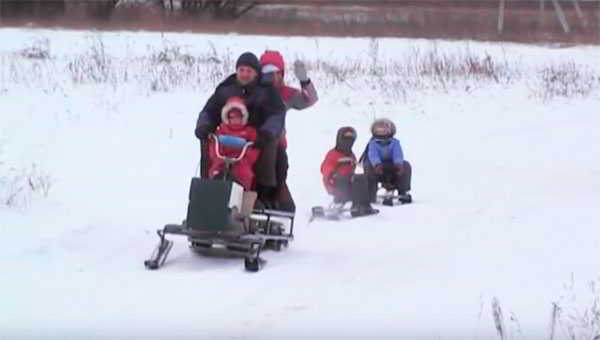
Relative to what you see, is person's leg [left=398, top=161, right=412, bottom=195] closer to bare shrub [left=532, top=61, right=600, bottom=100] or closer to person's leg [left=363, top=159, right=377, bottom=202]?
person's leg [left=363, top=159, right=377, bottom=202]

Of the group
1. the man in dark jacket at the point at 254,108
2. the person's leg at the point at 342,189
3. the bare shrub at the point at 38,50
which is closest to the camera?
the man in dark jacket at the point at 254,108

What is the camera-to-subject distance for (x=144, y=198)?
9844 mm

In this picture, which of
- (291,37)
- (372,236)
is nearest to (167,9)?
(291,37)

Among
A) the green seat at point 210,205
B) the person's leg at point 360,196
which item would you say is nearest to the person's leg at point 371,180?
the person's leg at point 360,196

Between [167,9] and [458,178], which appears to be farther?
[167,9]

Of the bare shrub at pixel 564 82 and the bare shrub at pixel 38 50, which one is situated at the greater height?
the bare shrub at pixel 38 50

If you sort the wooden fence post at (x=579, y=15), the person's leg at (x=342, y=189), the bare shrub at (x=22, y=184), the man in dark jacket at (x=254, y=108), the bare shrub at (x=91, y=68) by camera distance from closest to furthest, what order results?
the man in dark jacket at (x=254, y=108) → the bare shrub at (x=22, y=184) → the person's leg at (x=342, y=189) → the bare shrub at (x=91, y=68) → the wooden fence post at (x=579, y=15)

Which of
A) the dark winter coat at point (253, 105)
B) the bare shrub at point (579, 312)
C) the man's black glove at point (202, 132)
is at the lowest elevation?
the bare shrub at point (579, 312)

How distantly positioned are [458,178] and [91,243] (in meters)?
4.89

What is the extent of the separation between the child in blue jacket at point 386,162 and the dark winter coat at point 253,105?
229 centimetres

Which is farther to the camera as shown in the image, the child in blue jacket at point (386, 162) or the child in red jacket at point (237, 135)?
the child in blue jacket at point (386, 162)

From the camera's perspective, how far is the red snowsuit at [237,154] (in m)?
7.54

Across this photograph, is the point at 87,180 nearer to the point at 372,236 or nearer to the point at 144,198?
the point at 144,198

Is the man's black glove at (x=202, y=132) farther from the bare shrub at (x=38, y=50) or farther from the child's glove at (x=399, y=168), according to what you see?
the bare shrub at (x=38, y=50)
